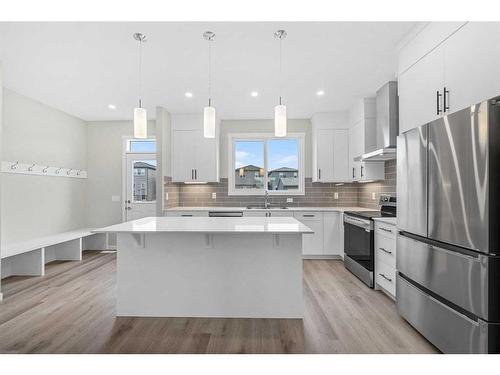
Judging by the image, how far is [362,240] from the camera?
412cm

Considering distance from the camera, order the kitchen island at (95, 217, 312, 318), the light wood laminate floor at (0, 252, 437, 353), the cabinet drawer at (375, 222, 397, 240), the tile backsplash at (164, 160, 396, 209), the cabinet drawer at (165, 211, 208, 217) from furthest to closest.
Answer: the tile backsplash at (164, 160, 396, 209)
the cabinet drawer at (165, 211, 208, 217)
the cabinet drawer at (375, 222, 397, 240)
the kitchen island at (95, 217, 312, 318)
the light wood laminate floor at (0, 252, 437, 353)

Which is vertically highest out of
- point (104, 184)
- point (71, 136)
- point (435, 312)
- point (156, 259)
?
point (71, 136)

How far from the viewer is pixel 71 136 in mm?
5797

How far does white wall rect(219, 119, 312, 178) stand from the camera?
6.00m

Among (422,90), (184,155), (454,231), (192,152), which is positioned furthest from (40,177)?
(454,231)

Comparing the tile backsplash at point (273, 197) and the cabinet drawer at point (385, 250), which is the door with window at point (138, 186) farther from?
the cabinet drawer at point (385, 250)

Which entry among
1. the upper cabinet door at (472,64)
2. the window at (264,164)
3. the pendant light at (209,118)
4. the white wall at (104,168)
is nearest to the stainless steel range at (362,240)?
the window at (264,164)

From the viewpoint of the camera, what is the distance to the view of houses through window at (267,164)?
6.04m

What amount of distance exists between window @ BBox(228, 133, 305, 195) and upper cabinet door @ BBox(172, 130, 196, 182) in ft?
2.54

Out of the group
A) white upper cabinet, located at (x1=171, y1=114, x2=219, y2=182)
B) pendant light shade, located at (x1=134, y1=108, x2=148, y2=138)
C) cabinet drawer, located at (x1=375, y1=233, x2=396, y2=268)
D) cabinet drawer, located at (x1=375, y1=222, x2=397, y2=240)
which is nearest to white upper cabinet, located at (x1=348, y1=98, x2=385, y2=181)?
cabinet drawer, located at (x1=375, y1=222, x2=397, y2=240)

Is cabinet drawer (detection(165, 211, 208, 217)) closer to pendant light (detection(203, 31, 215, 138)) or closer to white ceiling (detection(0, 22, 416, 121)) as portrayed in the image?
white ceiling (detection(0, 22, 416, 121))
